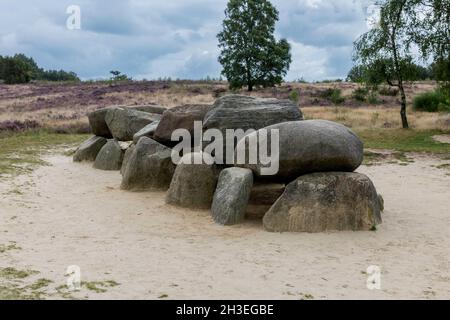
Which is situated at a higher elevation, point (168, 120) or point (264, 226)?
point (168, 120)

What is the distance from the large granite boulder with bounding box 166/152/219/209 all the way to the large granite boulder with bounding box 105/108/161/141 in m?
5.82

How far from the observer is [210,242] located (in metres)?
8.62

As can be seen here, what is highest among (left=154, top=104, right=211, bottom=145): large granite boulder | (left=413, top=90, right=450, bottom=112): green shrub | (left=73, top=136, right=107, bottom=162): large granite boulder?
(left=413, top=90, right=450, bottom=112): green shrub

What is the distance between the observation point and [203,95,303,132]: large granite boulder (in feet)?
38.8

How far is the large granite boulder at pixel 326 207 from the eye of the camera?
9.20 metres

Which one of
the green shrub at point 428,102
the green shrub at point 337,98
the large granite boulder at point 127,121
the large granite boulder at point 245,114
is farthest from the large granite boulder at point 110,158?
the green shrub at point 337,98

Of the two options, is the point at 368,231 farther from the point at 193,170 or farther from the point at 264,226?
the point at 193,170

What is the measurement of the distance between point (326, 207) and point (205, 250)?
237 cm

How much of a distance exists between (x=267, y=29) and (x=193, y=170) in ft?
121

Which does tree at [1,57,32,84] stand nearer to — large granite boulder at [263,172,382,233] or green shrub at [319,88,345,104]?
green shrub at [319,88,345,104]

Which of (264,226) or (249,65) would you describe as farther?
(249,65)

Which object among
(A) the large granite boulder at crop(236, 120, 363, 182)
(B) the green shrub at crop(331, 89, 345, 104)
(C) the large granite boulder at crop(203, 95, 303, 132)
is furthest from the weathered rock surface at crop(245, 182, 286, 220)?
(B) the green shrub at crop(331, 89, 345, 104)

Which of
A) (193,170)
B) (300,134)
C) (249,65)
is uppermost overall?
(249,65)

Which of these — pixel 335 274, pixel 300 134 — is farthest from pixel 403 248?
pixel 300 134
